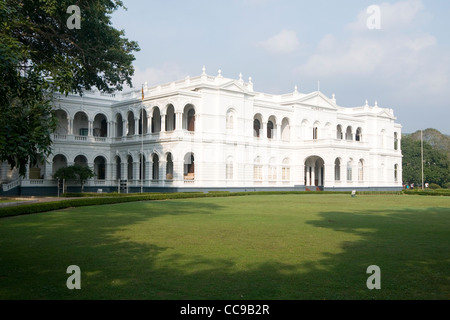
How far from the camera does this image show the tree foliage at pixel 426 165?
8356 centimetres

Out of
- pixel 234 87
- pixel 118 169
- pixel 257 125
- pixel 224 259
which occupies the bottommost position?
pixel 224 259

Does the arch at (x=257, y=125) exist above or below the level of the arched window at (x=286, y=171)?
above

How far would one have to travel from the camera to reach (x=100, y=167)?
5331 cm

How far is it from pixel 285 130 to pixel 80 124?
24268 millimetres

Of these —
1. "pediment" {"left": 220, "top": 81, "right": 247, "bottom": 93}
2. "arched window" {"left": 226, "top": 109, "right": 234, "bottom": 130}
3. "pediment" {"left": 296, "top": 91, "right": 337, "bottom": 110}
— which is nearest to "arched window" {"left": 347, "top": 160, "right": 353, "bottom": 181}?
"pediment" {"left": 296, "top": 91, "right": 337, "bottom": 110}

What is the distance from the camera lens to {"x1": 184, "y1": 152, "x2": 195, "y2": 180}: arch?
46416mm

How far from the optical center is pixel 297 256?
34.4 ft

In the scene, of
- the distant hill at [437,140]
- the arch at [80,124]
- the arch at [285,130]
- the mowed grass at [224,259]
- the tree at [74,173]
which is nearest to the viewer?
the mowed grass at [224,259]

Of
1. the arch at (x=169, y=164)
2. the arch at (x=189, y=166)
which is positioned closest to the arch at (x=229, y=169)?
the arch at (x=189, y=166)

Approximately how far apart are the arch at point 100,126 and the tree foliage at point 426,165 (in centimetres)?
5710

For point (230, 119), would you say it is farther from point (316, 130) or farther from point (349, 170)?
point (349, 170)

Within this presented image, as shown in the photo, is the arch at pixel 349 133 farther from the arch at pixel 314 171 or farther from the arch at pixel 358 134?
the arch at pixel 314 171

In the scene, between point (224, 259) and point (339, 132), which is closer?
point (224, 259)

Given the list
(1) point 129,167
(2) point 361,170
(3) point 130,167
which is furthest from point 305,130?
(1) point 129,167
